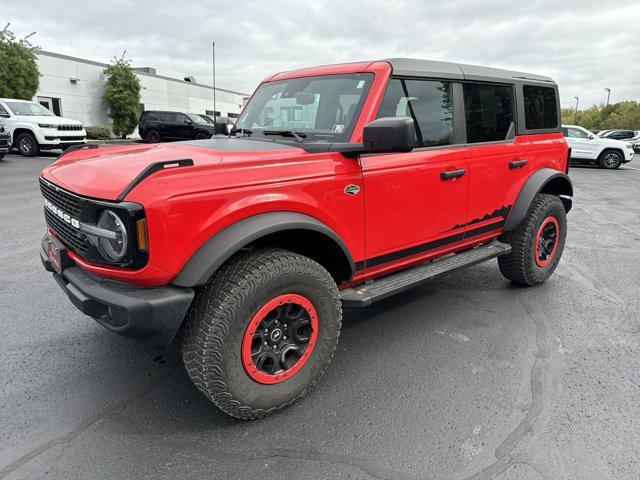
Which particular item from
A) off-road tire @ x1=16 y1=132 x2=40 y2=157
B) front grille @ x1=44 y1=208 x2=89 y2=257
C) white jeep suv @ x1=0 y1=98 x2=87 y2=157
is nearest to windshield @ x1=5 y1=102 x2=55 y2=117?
white jeep suv @ x1=0 y1=98 x2=87 y2=157

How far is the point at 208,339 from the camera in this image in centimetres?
218

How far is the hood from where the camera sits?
2193mm

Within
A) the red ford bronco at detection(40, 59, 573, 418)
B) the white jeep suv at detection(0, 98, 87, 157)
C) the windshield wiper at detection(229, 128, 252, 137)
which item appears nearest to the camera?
the red ford bronco at detection(40, 59, 573, 418)

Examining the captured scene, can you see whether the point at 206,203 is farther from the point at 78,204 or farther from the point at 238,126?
the point at 238,126

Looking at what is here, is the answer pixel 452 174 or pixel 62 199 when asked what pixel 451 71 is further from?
pixel 62 199

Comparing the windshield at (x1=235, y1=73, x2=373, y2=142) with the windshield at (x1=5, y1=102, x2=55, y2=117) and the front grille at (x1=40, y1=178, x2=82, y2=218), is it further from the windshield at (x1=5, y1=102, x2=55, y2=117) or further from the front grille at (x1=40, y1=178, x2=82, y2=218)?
the windshield at (x1=5, y1=102, x2=55, y2=117)

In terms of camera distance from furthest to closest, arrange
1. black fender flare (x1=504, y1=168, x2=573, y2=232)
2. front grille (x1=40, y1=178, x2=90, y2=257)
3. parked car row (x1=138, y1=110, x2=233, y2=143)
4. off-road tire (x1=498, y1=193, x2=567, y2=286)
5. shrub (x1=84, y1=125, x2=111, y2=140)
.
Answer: shrub (x1=84, y1=125, x2=111, y2=140) → parked car row (x1=138, y1=110, x2=233, y2=143) → off-road tire (x1=498, y1=193, x2=567, y2=286) → black fender flare (x1=504, y1=168, x2=573, y2=232) → front grille (x1=40, y1=178, x2=90, y2=257)

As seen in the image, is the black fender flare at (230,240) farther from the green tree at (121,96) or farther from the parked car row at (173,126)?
the green tree at (121,96)

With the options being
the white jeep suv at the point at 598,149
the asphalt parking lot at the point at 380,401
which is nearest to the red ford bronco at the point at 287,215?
the asphalt parking lot at the point at 380,401

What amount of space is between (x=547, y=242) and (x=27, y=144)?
51.2 ft

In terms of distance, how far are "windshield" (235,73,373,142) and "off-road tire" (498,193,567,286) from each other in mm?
2066

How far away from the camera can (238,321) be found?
2232mm

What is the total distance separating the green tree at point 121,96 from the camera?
28359 millimetres

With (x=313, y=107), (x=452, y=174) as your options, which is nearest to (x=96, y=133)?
(x=313, y=107)
